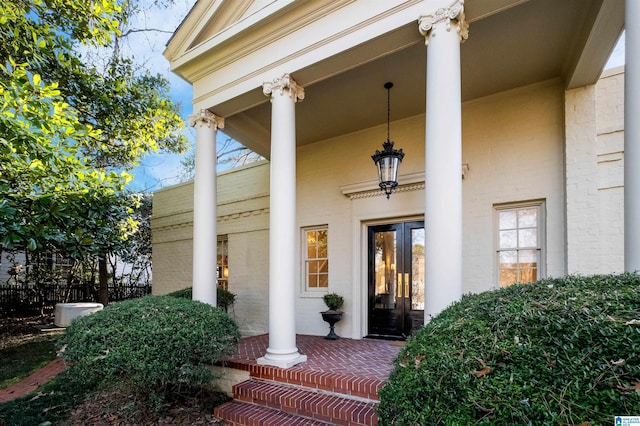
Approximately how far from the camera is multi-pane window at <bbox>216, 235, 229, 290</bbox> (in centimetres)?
830

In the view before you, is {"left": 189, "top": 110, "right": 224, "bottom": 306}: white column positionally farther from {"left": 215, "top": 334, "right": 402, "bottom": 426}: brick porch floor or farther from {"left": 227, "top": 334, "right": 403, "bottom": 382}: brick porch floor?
{"left": 215, "top": 334, "right": 402, "bottom": 426}: brick porch floor

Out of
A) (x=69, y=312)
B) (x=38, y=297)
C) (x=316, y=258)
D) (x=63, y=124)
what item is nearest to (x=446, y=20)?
(x=316, y=258)

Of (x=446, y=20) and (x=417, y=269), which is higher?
(x=446, y=20)

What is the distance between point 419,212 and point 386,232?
0.77 metres

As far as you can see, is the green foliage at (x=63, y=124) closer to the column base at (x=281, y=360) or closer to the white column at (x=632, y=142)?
the column base at (x=281, y=360)

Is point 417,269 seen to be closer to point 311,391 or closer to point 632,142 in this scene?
point 311,391

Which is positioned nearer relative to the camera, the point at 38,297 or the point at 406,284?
the point at 406,284

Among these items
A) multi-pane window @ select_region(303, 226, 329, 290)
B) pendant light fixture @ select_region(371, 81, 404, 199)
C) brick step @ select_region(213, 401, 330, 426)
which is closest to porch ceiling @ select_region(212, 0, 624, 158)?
pendant light fixture @ select_region(371, 81, 404, 199)

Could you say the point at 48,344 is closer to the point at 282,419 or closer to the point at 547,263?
the point at 282,419

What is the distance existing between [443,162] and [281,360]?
2.98 metres

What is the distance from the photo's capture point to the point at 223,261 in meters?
8.37

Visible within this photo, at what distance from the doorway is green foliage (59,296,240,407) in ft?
9.44

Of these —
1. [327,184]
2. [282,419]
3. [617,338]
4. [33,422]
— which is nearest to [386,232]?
[327,184]

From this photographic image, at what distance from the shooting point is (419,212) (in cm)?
565
